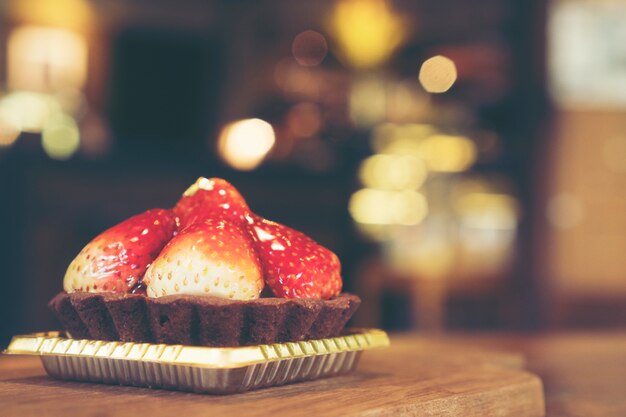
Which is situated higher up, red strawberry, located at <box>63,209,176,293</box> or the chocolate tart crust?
red strawberry, located at <box>63,209,176,293</box>

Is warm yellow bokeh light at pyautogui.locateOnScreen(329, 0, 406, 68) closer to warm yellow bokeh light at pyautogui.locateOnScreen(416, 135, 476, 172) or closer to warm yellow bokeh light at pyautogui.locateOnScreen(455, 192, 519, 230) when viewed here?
warm yellow bokeh light at pyautogui.locateOnScreen(416, 135, 476, 172)

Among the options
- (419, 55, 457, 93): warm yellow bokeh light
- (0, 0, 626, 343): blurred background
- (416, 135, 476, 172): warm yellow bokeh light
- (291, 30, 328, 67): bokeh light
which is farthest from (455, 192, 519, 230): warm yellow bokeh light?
(291, 30, 328, 67): bokeh light

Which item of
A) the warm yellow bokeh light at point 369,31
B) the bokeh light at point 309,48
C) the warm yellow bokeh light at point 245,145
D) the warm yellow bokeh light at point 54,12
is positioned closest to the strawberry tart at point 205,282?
the warm yellow bokeh light at point 245,145

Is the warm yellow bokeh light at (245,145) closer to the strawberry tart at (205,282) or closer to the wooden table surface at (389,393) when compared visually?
the wooden table surface at (389,393)

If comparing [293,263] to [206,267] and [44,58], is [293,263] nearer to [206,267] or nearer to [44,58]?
[206,267]

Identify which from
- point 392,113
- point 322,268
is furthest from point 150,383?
point 392,113

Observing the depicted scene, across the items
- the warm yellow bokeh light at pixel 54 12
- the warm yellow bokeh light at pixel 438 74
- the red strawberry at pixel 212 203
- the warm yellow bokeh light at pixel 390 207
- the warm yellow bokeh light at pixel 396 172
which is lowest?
the warm yellow bokeh light at pixel 390 207
